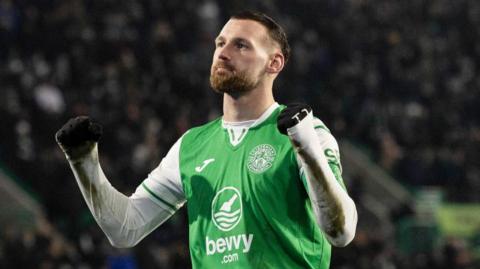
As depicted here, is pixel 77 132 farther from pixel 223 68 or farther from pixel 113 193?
pixel 223 68

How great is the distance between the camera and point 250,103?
504cm

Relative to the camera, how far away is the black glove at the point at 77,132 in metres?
4.84

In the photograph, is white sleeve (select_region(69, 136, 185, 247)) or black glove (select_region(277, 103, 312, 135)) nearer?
black glove (select_region(277, 103, 312, 135))

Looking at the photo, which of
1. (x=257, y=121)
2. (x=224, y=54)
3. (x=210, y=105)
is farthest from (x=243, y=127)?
(x=210, y=105)

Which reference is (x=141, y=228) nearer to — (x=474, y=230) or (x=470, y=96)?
(x=474, y=230)

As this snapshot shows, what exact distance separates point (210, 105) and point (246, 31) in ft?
41.8

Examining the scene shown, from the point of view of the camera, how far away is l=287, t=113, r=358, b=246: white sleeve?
438 centimetres

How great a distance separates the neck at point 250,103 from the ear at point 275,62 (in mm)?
89

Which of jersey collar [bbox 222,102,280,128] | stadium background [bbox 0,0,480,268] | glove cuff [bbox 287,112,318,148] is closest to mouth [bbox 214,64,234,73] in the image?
jersey collar [bbox 222,102,280,128]

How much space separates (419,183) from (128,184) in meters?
7.07

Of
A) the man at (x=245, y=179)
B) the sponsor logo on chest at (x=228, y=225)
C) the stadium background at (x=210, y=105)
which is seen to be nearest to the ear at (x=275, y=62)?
the man at (x=245, y=179)

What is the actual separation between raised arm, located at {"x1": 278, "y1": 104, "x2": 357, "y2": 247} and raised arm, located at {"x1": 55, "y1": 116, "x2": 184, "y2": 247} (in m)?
0.99

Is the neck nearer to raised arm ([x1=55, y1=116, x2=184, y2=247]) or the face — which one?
the face

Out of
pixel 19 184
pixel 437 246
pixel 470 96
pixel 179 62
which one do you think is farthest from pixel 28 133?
pixel 470 96
